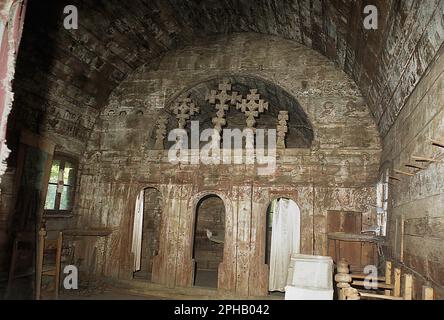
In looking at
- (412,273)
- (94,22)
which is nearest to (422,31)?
(412,273)

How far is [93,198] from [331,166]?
6040 millimetres

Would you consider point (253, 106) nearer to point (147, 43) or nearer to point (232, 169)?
point (232, 169)

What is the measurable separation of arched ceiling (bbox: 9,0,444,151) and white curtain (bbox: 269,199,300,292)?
323 centimetres

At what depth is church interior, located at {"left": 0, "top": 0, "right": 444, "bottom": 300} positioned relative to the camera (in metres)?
6.82

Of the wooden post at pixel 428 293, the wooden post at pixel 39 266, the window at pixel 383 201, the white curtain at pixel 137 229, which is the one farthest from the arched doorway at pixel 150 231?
the wooden post at pixel 428 293

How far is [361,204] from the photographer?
7.31 m

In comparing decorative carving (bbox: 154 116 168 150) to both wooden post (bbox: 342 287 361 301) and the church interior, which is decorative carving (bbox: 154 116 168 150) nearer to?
the church interior

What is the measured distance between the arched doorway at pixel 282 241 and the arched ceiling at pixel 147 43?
3218 mm

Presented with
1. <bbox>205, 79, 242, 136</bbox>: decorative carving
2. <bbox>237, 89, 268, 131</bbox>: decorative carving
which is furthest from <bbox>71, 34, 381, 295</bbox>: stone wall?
<bbox>237, 89, 268, 131</bbox>: decorative carving

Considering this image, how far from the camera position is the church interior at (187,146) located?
22.4ft

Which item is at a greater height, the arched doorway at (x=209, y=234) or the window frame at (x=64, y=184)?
the window frame at (x=64, y=184)

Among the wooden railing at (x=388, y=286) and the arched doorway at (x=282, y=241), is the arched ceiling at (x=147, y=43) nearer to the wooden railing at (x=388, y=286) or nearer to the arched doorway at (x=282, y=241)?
the wooden railing at (x=388, y=286)

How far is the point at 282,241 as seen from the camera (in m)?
8.88

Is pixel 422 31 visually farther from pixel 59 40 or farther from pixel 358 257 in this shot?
pixel 59 40
